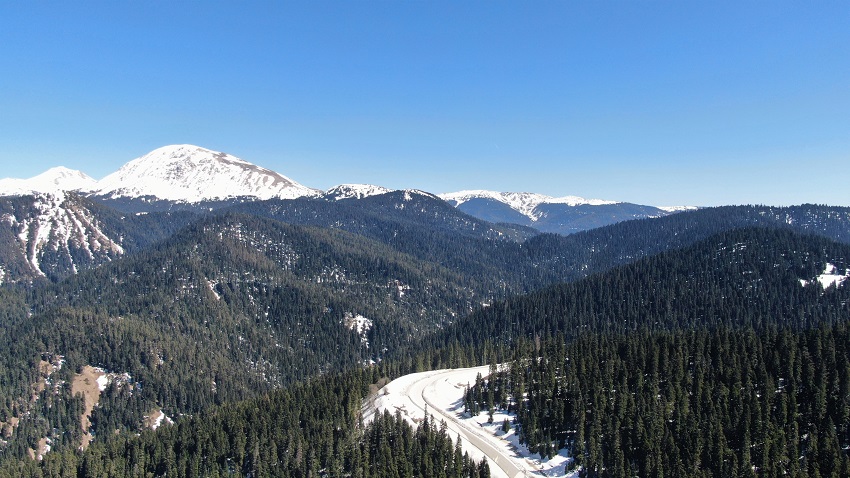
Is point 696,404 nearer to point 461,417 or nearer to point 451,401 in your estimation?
point 461,417

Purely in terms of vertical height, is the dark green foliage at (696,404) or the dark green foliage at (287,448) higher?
the dark green foliage at (696,404)

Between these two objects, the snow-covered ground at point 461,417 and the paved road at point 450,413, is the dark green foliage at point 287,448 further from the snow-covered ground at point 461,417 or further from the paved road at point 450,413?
the paved road at point 450,413

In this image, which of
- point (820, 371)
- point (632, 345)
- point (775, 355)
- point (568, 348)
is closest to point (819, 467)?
point (820, 371)

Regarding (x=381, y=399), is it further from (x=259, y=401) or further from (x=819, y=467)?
(x=819, y=467)

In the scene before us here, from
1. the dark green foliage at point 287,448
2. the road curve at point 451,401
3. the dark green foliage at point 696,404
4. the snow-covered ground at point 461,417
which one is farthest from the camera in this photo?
the dark green foliage at point 287,448

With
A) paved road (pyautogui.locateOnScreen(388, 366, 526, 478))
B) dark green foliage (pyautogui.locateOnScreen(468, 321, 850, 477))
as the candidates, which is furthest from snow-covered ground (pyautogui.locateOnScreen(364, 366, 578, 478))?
dark green foliage (pyautogui.locateOnScreen(468, 321, 850, 477))

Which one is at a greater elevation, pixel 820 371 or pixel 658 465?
pixel 820 371

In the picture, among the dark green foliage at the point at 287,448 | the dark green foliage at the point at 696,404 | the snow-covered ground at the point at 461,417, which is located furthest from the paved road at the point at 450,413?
the dark green foliage at the point at 696,404

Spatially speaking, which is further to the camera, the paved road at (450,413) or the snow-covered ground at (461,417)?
the paved road at (450,413)
